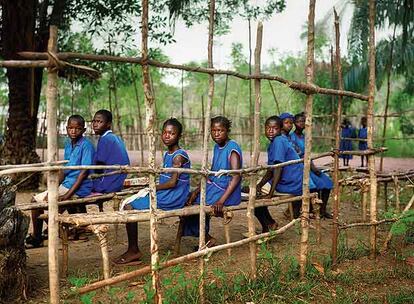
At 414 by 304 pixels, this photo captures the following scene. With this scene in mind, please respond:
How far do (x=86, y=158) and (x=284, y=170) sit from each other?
2.30 meters

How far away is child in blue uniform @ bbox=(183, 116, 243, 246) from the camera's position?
4.64m

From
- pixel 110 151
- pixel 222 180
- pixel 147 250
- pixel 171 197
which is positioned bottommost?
pixel 147 250

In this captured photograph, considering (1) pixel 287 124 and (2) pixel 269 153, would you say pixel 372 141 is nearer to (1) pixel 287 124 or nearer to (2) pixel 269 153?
(2) pixel 269 153

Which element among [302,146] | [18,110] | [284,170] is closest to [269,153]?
[284,170]

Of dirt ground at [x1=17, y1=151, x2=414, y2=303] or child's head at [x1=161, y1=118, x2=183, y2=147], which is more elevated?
child's head at [x1=161, y1=118, x2=183, y2=147]

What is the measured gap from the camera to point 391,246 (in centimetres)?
518

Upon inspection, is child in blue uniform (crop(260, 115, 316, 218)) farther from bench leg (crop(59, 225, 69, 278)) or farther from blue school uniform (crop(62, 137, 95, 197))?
bench leg (crop(59, 225, 69, 278))

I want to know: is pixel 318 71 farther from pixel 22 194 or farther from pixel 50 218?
pixel 50 218

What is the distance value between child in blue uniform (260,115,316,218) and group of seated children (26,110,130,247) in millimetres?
1688

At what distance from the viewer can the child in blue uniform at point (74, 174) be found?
472 cm

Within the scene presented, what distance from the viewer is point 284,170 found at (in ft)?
18.7

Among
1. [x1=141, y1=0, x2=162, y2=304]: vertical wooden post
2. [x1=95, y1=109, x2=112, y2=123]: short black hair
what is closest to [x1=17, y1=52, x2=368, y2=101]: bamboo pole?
[x1=141, y1=0, x2=162, y2=304]: vertical wooden post

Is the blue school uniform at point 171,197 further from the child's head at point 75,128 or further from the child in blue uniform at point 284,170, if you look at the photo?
the child in blue uniform at point 284,170

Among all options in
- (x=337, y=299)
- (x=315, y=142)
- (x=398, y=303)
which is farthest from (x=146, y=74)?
(x=315, y=142)
